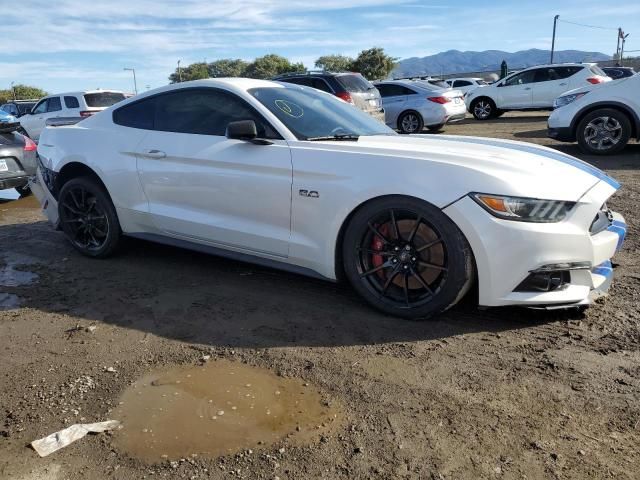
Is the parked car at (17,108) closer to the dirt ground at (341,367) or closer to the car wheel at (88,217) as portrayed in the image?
the car wheel at (88,217)

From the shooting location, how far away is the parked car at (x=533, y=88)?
17.8 meters

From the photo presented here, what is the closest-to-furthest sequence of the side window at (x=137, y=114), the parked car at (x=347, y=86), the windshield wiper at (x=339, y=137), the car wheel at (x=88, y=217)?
1. the windshield wiper at (x=339, y=137)
2. the side window at (x=137, y=114)
3. the car wheel at (x=88, y=217)
4. the parked car at (x=347, y=86)

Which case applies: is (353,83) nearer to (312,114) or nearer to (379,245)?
(312,114)

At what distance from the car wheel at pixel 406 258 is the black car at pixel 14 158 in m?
6.41

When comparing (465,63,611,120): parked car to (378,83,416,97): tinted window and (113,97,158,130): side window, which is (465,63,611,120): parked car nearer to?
(378,83,416,97): tinted window

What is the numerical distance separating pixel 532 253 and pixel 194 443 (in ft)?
6.84

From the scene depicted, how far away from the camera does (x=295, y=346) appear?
3.38 metres

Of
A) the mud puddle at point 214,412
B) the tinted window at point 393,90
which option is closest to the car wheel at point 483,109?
the tinted window at point 393,90

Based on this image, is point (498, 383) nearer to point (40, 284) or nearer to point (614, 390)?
point (614, 390)

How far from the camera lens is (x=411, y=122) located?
15.6 m

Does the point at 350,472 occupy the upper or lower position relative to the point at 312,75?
lower

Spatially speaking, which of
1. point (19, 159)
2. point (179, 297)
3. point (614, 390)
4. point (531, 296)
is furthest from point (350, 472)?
point (19, 159)

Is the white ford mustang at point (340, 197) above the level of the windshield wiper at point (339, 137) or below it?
Result: below

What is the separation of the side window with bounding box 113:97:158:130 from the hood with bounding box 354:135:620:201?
1.90 m
